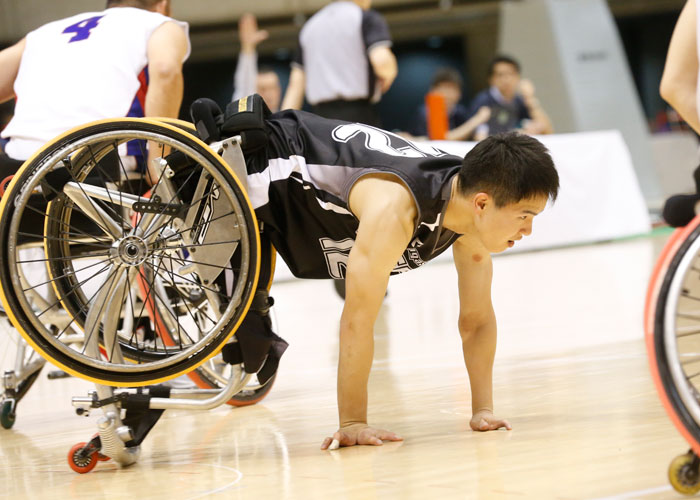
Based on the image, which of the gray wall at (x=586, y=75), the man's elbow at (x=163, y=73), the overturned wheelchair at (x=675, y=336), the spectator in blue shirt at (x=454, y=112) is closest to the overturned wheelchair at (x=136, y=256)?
the man's elbow at (x=163, y=73)

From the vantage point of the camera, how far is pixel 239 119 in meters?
2.05

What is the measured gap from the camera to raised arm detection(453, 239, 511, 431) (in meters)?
2.16

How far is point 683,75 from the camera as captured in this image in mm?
2055

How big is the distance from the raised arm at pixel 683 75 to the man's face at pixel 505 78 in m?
5.88

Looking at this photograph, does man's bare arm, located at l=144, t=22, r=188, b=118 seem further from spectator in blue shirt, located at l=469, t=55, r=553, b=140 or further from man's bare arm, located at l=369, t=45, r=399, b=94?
spectator in blue shirt, located at l=469, t=55, r=553, b=140

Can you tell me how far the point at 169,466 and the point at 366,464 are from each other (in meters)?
0.48

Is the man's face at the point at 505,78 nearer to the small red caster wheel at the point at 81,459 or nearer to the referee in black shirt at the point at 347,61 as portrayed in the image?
the referee in black shirt at the point at 347,61

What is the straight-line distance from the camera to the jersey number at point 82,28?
2488 millimetres

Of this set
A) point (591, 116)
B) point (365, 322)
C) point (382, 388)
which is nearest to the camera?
point (365, 322)

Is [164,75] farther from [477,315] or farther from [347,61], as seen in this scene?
[347,61]

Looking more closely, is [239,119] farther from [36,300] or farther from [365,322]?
[36,300]

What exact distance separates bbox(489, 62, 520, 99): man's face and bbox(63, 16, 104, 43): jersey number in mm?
5726

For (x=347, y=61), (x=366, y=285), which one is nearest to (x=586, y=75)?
(x=347, y=61)

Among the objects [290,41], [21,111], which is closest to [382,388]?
[21,111]
